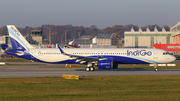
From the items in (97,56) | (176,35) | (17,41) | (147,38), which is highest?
(176,35)

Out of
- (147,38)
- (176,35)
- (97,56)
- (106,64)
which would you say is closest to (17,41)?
(97,56)

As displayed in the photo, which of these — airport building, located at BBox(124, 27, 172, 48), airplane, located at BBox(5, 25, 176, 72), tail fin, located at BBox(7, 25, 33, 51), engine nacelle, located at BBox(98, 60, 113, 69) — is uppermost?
airport building, located at BBox(124, 27, 172, 48)

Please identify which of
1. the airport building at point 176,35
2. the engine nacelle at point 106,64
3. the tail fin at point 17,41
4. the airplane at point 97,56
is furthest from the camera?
the airport building at point 176,35

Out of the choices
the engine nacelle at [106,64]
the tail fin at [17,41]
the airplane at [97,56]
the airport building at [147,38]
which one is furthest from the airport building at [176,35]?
the tail fin at [17,41]

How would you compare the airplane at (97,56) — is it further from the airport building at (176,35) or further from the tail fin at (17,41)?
the airport building at (176,35)

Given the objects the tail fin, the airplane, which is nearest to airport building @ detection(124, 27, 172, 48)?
the airplane

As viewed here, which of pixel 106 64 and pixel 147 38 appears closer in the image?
pixel 106 64

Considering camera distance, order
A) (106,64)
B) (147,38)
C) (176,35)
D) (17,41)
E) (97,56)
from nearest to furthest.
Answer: (106,64), (97,56), (17,41), (176,35), (147,38)

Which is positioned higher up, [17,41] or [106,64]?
[17,41]

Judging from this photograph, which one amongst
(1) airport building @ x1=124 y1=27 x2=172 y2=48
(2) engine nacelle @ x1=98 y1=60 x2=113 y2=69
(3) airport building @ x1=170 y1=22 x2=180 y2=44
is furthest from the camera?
(1) airport building @ x1=124 y1=27 x2=172 y2=48

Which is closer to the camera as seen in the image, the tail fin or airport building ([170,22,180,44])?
the tail fin

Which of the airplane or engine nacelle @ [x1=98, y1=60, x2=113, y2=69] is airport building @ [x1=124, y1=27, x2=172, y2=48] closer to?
the airplane

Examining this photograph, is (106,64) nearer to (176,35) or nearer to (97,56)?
(97,56)

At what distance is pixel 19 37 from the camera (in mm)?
41781
